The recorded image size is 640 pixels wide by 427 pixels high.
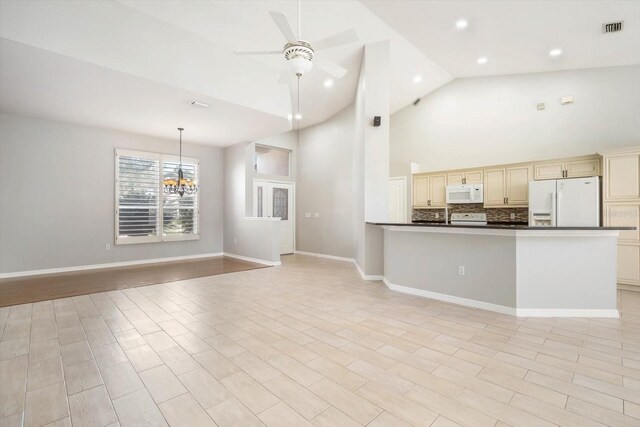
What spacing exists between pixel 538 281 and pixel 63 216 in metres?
8.05

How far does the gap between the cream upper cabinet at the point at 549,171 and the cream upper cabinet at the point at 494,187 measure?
1.86 feet

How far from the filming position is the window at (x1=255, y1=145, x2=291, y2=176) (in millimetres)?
8078

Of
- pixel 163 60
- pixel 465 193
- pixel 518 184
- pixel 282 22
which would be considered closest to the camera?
→ pixel 282 22

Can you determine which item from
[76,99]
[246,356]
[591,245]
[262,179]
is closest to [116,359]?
[246,356]

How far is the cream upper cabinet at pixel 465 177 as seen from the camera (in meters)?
6.11

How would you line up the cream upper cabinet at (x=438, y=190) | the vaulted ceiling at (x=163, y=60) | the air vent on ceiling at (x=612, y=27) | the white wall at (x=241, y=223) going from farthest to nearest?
the white wall at (x=241, y=223) < the cream upper cabinet at (x=438, y=190) < the air vent on ceiling at (x=612, y=27) < the vaulted ceiling at (x=163, y=60)

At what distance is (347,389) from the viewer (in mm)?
1928

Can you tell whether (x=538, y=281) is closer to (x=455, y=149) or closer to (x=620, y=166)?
(x=620, y=166)

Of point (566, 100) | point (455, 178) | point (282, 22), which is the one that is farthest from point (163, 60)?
point (566, 100)

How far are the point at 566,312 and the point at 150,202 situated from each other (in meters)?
7.81

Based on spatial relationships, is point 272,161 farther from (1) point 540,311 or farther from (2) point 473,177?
(1) point 540,311

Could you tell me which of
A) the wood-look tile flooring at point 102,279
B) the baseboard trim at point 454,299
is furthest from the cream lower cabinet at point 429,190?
the wood-look tile flooring at point 102,279

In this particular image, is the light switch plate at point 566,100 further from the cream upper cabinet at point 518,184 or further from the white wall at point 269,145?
the white wall at point 269,145

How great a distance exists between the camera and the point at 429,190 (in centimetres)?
680
